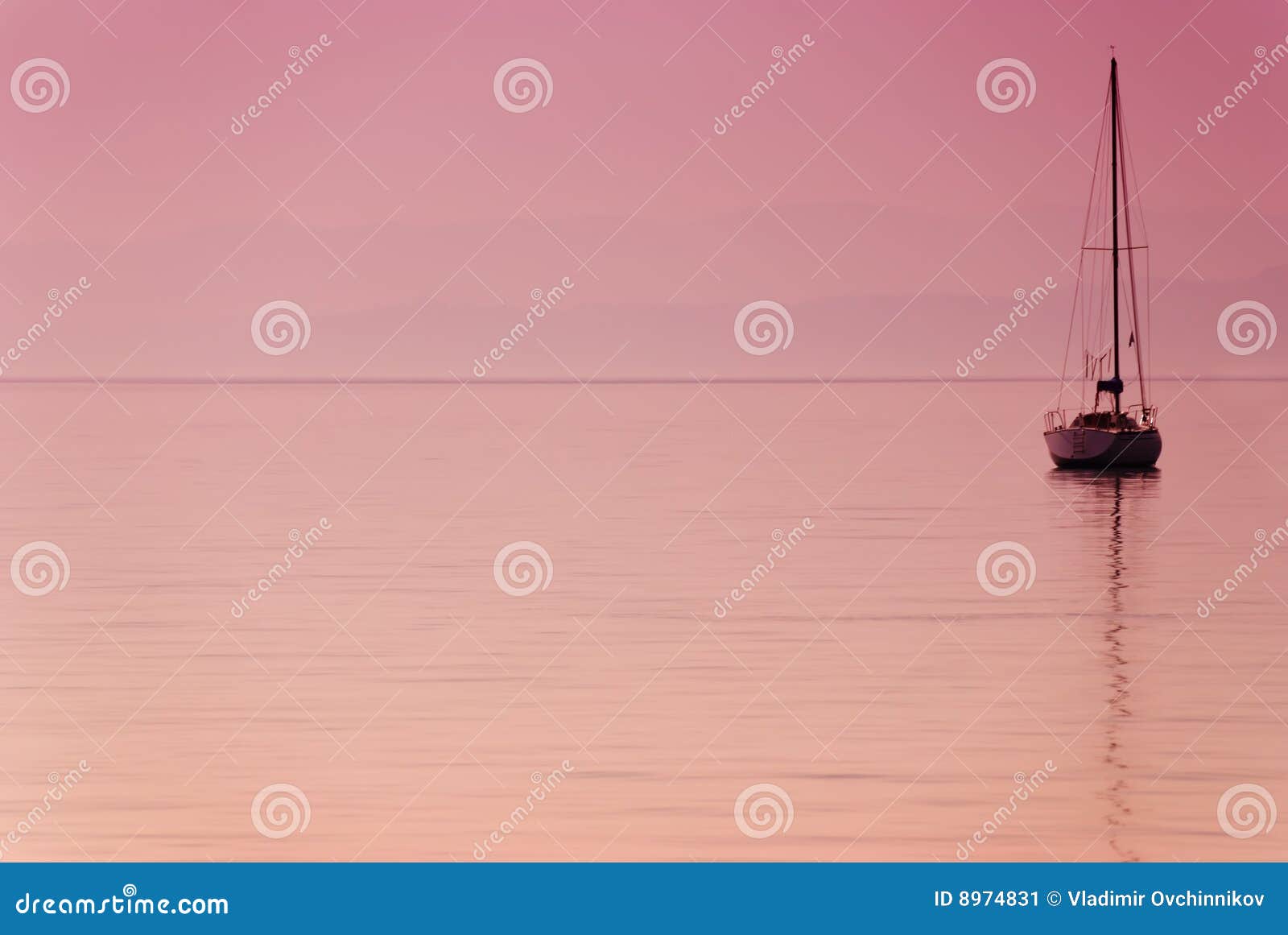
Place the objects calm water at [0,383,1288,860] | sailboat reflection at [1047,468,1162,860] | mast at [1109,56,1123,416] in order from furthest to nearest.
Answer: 1. mast at [1109,56,1123,416]
2. sailboat reflection at [1047,468,1162,860]
3. calm water at [0,383,1288,860]

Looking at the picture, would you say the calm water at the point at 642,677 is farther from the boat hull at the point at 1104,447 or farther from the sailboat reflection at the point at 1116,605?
the boat hull at the point at 1104,447

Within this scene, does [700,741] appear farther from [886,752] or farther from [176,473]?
[176,473]

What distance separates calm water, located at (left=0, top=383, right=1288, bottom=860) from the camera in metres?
8.21

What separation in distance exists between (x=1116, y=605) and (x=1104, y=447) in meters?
18.2

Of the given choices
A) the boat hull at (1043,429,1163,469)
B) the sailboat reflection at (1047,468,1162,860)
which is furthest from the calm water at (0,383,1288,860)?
the boat hull at (1043,429,1163,469)

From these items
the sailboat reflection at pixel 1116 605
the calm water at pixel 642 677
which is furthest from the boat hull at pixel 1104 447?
the calm water at pixel 642 677

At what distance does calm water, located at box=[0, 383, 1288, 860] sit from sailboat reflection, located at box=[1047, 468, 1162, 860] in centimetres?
4

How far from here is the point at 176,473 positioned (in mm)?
33219

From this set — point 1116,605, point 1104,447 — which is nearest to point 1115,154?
point 1104,447

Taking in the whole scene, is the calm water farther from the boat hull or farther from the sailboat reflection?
the boat hull

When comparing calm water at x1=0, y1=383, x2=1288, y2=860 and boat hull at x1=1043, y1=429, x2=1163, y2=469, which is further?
boat hull at x1=1043, y1=429, x2=1163, y2=469

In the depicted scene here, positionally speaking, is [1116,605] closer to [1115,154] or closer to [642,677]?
[642,677]

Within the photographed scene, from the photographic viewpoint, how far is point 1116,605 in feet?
50.0

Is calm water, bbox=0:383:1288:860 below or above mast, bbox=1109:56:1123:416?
below
